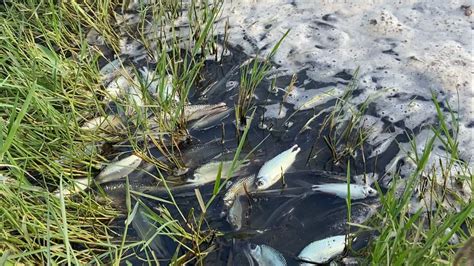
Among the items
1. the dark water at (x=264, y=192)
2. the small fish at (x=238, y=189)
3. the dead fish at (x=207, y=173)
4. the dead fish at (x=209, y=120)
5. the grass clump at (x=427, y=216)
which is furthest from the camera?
the dead fish at (x=209, y=120)

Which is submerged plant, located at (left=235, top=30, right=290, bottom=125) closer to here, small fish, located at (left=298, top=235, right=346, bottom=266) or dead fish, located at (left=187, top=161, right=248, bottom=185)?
dead fish, located at (left=187, top=161, right=248, bottom=185)

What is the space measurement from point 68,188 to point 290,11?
1832 mm

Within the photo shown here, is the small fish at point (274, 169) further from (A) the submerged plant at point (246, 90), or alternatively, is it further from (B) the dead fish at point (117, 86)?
(B) the dead fish at point (117, 86)

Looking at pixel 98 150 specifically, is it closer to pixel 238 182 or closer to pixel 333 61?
pixel 238 182

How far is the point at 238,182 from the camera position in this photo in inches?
94.9

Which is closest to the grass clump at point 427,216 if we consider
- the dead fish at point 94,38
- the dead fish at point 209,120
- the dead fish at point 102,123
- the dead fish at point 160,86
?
the dead fish at point 209,120

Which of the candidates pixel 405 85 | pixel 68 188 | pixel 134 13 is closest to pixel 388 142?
pixel 405 85

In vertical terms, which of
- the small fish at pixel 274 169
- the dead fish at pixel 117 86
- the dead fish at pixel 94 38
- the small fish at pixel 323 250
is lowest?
the small fish at pixel 323 250

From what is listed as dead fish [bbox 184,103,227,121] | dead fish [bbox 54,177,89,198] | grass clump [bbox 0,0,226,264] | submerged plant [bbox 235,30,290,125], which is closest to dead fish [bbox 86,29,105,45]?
grass clump [bbox 0,0,226,264]

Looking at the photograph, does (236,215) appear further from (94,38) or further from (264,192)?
(94,38)

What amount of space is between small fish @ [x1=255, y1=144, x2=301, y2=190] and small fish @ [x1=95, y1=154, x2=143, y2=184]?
58 centimetres

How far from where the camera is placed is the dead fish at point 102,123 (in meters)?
2.64

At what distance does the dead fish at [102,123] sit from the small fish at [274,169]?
0.75m

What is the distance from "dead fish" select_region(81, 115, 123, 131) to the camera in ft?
8.65
